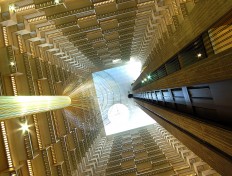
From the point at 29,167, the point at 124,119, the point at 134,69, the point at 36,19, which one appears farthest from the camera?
the point at 124,119

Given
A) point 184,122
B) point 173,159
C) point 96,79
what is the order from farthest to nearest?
point 96,79
point 173,159
point 184,122

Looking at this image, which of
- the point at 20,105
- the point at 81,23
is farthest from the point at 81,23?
the point at 20,105

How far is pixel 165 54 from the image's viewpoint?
10391mm

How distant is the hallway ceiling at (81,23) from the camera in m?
9.70

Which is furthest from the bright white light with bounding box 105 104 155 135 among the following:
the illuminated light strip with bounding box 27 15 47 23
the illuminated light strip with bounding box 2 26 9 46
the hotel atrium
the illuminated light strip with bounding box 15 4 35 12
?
the illuminated light strip with bounding box 2 26 9 46

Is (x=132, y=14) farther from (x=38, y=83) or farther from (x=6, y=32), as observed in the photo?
(x=6, y=32)

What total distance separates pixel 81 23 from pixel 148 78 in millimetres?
8623

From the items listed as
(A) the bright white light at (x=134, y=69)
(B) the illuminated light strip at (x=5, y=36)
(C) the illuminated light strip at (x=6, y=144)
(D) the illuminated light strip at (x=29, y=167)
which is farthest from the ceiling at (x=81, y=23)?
(A) the bright white light at (x=134, y=69)

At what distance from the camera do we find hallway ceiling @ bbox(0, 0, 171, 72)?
9.70 metres

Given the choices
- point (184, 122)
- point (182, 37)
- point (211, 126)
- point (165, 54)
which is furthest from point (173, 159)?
point (211, 126)

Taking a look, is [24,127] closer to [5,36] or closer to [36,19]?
[5,36]

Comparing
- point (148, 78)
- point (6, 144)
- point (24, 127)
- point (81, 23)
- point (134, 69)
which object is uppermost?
point (134, 69)

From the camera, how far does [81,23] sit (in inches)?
505

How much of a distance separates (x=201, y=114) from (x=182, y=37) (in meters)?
2.11
